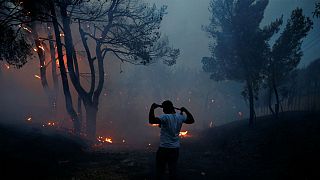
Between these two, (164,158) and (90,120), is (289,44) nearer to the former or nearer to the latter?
(90,120)

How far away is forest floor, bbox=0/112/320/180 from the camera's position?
12266 mm

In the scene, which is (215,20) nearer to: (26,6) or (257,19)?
(257,19)

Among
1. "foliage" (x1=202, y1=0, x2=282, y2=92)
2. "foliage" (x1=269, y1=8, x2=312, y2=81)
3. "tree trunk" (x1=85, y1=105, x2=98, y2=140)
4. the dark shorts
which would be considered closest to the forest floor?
"tree trunk" (x1=85, y1=105, x2=98, y2=140)

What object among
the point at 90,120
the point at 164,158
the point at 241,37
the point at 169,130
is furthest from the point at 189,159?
the point at 241,37

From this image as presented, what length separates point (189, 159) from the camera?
17.6 meters

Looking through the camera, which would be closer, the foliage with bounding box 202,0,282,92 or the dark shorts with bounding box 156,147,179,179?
the dark shorts with bounding box 156,147,179,179

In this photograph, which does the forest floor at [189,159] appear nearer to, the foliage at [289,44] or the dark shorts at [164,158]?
the dark shorts at [164,158]

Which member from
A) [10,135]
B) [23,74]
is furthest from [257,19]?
[23,74]

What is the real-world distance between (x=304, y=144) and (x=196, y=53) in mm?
147653

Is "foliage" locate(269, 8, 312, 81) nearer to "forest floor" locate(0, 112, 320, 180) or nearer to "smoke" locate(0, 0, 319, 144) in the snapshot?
"forest floor" locate(0, 112, 320, 180)

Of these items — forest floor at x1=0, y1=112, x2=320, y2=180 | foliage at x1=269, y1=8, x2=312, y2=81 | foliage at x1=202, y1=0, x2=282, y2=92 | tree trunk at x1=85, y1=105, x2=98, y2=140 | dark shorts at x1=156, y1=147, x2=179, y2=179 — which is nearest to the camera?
dark shorts at x1=156, y1=147, x2=179, y2=179

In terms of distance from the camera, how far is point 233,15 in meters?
33.1

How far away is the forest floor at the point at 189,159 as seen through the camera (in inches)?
483

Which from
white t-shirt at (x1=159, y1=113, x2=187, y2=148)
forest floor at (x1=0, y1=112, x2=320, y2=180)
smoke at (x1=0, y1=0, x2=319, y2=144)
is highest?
smoke at (x1=0, y1=0, x2=319, y2=144)
